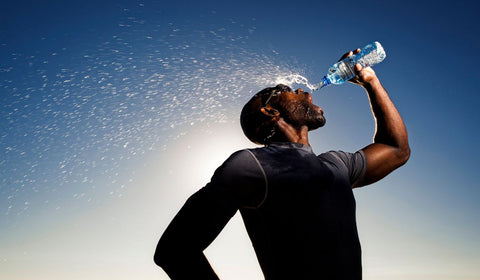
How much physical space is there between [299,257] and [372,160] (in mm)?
1501

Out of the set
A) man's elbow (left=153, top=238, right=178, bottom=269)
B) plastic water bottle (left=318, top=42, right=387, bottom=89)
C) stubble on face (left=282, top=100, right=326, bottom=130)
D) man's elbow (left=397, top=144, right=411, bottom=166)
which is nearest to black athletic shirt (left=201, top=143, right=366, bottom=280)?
man's elbow (left=153, top=238, right=178, bottom=269)

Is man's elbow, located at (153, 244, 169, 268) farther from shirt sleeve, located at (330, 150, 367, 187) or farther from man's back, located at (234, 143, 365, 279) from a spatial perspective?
shirt sleeve, located at (330, 150, 367, 187)

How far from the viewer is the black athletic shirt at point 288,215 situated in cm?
219

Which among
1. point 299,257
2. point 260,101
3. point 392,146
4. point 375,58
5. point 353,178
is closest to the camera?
point 299,257

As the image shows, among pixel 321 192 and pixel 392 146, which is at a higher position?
pixel 392 146

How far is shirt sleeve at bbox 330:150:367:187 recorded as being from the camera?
3006 mm

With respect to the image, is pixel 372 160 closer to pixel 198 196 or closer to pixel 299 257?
pixel 299 257

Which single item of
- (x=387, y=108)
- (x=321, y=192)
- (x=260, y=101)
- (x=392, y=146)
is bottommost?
(x=321, y=192)

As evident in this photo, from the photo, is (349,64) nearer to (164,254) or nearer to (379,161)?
(379,161)

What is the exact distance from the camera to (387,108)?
3.74m

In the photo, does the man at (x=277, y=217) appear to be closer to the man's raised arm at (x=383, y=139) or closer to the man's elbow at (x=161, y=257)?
the man's elbow at (x=161, y=257)

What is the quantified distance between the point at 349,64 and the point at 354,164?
233 cm

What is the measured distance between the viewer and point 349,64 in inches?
189

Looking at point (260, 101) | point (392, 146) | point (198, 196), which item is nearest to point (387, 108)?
point (392, 146)
